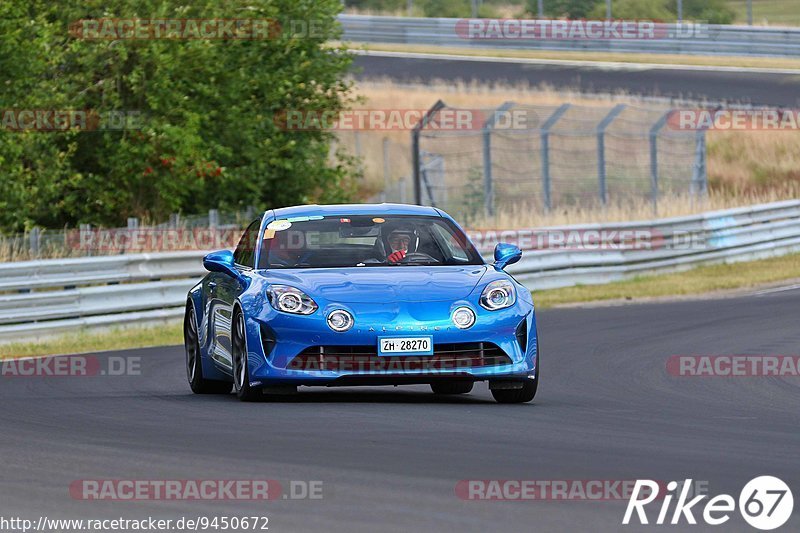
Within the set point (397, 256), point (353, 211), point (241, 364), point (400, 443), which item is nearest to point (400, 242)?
point (397, 256)

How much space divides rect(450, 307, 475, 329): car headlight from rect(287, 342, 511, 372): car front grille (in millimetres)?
129

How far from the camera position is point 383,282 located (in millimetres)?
10977

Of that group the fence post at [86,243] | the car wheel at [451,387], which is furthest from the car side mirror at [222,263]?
the fence post at [86,243]

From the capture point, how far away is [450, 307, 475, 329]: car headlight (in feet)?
35.2

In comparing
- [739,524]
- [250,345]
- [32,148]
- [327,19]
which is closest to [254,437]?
[250,345]

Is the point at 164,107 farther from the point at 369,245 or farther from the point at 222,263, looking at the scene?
the point at 369,245

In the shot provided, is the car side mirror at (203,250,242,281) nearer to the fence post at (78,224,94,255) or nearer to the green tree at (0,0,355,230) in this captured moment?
the fence post at (78,224,94,255)

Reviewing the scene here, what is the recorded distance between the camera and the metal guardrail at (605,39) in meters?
48.4

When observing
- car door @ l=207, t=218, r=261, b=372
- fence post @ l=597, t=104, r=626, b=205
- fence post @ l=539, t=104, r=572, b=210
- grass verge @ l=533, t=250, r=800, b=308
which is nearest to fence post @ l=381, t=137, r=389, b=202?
fence post @ l=597, t=104, r=626, b=205

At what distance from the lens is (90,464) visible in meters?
8.07

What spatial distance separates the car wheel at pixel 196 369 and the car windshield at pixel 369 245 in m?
1.17

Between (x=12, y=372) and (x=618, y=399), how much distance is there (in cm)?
588

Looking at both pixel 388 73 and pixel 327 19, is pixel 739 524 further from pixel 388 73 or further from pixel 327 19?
pixel 388 73

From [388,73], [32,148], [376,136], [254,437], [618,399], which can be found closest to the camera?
[254,437]
